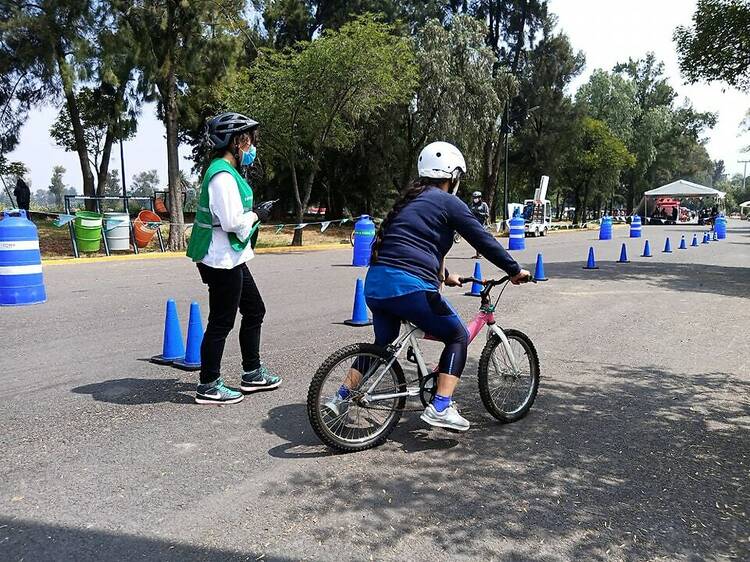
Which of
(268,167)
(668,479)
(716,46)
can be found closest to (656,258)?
(716,46)

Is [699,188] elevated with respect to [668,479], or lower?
elevated

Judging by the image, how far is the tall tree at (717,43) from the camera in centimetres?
1441

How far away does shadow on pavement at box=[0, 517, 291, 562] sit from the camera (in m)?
2.71

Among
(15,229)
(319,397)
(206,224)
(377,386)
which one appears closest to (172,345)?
(206,224)

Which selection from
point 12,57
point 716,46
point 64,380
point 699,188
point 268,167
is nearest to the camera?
point 64,380

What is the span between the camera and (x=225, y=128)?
4.57 meters

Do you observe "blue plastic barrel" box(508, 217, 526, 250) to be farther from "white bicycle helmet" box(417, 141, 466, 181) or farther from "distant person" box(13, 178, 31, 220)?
"white bicycle helmet" box(417, 141, 466, 181)

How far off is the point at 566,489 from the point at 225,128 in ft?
10.9

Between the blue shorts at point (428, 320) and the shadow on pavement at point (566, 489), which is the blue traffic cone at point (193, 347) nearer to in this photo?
the shadow on pavement at point (566, 489)

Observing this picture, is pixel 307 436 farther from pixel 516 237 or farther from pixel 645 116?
pixel 645 116

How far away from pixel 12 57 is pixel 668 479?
26711 mm

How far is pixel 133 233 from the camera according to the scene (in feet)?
64.5

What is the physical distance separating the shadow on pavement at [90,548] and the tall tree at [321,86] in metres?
19.8

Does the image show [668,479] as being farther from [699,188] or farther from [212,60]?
[699,188]
